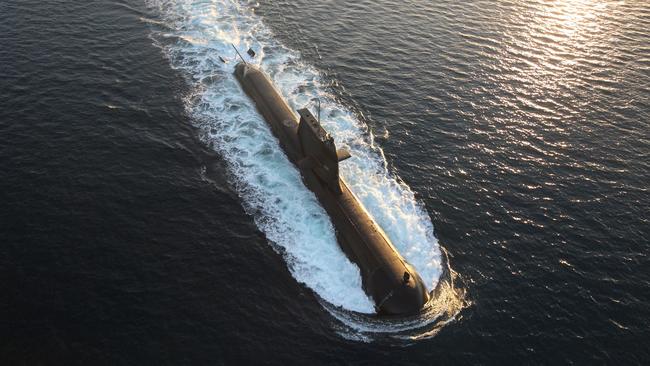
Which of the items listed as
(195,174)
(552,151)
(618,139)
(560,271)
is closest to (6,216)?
(195,174)

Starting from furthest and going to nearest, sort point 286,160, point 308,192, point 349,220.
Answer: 1. point 286,160
2. point 308,192
3. point 349,220

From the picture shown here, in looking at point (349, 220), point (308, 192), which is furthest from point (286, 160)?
point (349, 220)

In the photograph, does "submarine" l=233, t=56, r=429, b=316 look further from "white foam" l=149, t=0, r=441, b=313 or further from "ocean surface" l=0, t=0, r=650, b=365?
"ocean surface" l=0, t=0, r=650, b=365

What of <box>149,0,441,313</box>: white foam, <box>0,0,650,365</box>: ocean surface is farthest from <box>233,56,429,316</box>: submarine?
<box>0,0,650,365</box>: ocean surface

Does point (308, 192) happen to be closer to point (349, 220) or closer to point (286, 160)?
point (286, 160)

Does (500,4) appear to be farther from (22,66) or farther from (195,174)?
(22,66)
